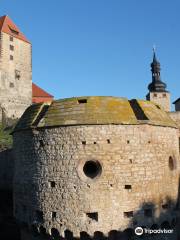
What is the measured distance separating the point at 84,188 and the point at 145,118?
4.55 metres

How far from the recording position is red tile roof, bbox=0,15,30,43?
5847 cm

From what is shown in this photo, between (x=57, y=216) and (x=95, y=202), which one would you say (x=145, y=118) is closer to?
(x=95, y=202)

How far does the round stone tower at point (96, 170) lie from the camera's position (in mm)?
16406

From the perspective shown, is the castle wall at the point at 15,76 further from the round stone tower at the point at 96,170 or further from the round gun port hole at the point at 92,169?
the round gun port hole at the point at 92,169

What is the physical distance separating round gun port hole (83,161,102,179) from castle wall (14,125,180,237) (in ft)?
0.17

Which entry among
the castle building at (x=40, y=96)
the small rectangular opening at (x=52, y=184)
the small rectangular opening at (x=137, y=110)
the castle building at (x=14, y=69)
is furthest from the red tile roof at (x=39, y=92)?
the small rectangular opening at (x=52, y=184)

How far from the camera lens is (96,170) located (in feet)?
55.8

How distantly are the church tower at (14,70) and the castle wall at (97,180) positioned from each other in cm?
3817

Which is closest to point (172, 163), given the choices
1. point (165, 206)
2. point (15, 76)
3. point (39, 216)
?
point (165, 206)

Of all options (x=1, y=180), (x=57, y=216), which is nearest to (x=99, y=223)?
(x=57, y=216)

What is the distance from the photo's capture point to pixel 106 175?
54.4ft

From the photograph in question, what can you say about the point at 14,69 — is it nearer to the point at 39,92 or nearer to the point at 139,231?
the point at 39,92

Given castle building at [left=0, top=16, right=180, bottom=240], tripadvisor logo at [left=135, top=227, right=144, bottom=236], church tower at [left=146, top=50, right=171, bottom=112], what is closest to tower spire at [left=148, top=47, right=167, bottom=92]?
church tower at [left=146, top=50, right=171, bottom=112]

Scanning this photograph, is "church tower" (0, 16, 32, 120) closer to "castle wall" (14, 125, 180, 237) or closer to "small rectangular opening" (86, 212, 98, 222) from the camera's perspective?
"castle wall" (14, 125, 180, 237)
